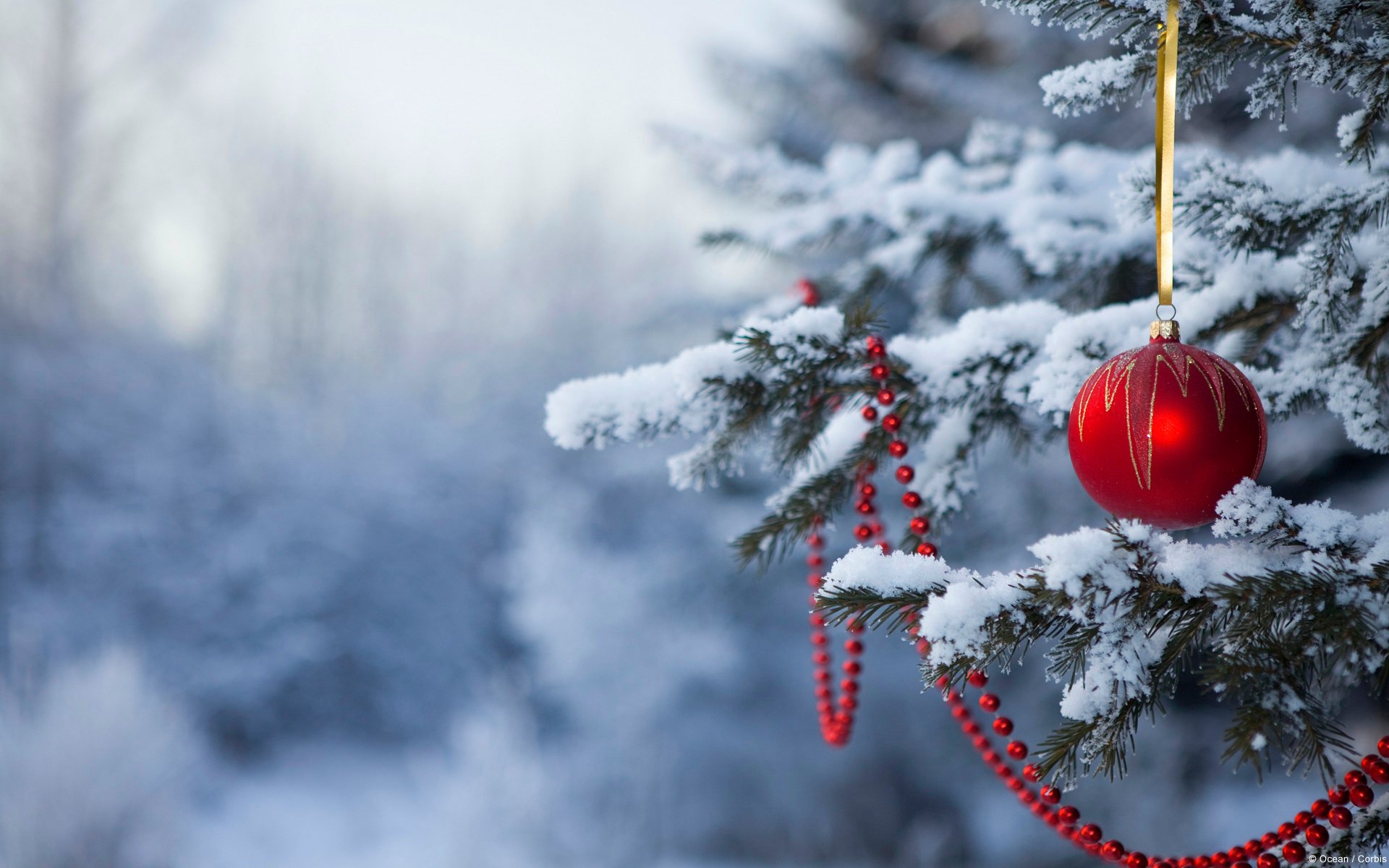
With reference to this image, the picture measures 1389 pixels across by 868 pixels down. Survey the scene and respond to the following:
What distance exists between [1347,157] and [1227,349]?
0.93 ft

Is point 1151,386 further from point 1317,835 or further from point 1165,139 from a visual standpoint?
point 1317,835

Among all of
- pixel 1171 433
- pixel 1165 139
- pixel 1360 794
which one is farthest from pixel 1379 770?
pixel 1165 139

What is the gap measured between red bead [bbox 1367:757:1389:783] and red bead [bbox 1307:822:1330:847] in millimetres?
59

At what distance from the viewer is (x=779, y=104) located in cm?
378

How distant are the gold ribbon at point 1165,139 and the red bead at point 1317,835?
1.48 ft

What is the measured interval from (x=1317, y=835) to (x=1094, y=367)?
0.45m

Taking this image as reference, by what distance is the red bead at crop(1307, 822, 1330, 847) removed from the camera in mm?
702

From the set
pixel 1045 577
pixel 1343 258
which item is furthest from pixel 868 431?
pixel 1343 258

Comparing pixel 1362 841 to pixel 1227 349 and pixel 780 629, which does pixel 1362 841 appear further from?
pixel 780 629

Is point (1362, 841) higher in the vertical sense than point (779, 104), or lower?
lower

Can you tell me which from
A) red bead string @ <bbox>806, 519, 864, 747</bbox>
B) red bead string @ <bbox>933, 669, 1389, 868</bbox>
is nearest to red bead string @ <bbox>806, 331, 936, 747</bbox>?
red bead string @ <bbox>806, 519, 864, 747</bbox>

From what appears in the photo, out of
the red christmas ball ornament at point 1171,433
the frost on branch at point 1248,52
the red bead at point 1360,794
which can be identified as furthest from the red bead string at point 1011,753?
the frost on branch at point 1248,52

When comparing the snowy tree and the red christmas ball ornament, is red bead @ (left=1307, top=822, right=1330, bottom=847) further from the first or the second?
the red christmas ball ornament

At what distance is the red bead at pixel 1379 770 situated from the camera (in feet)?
2.21
